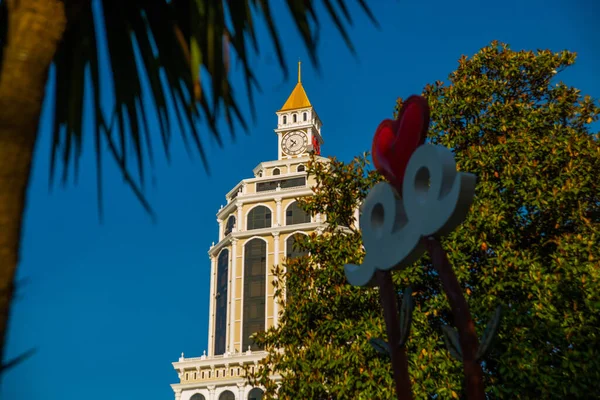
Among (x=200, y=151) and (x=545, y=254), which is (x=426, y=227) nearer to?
(x=200, y=151)

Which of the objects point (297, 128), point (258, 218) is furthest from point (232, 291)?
point (297, 128)

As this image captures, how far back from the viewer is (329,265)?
16062 millimetres

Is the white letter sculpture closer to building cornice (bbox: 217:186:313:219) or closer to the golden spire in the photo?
building cornice (bbox: 217:186:313:219)

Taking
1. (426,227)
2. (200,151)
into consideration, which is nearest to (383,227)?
(426,227)

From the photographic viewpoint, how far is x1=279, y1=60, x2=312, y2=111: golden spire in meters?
93.4

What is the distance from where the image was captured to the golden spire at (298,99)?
307ft

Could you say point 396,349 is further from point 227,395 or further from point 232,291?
point 232,291

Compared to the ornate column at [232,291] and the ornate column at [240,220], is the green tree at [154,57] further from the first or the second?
the ornate column at [240,220]

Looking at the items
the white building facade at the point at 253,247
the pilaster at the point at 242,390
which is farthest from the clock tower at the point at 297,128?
the pilaster at the point at 242,390

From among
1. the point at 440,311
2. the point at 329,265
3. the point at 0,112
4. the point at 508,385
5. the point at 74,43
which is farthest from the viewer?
the point at 329,265

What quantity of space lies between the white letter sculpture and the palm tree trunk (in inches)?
183

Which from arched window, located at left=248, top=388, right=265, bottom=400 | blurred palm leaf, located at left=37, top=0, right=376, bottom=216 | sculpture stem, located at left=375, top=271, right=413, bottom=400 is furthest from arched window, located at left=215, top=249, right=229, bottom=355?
blurred palm leaf, located at left=37, top=0, right=376, bottom=216

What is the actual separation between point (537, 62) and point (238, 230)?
65.2 m

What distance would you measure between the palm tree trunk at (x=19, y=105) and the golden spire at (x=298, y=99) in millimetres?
90714
